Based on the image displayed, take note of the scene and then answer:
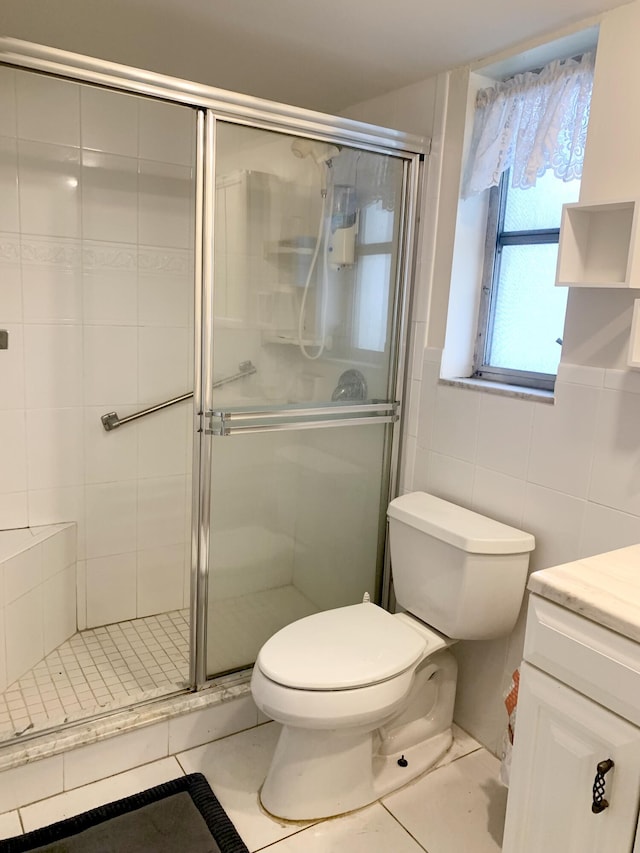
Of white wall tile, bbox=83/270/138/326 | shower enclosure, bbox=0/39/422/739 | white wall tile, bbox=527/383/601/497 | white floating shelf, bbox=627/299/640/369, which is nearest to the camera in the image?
white floating shelf, bbox=627/299/640/369

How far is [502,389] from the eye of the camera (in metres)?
1.95

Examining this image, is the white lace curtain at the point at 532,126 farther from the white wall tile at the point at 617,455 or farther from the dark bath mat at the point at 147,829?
the dark bath mat at the point at 147,829

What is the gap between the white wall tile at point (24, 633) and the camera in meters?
2.14

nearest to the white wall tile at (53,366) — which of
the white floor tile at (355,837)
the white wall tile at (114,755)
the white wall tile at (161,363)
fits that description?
the white wall tile at (161,363)

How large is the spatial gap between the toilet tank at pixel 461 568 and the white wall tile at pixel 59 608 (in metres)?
1.27

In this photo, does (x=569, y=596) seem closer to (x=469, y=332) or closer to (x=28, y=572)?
(x=469, y=332)

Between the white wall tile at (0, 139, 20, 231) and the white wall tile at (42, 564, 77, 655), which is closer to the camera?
the white wall tile at (0, 139, 20, 231)

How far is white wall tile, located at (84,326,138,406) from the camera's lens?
7.95 feet

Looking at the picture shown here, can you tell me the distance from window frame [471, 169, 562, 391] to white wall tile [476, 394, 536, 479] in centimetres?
14

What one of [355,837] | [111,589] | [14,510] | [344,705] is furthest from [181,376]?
[355,837]

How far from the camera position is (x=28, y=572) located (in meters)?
2.23

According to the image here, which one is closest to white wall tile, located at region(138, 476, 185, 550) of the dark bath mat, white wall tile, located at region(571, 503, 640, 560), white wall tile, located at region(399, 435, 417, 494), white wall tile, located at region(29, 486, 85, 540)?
white wall tile, located at region(29, 486, 85, 540)

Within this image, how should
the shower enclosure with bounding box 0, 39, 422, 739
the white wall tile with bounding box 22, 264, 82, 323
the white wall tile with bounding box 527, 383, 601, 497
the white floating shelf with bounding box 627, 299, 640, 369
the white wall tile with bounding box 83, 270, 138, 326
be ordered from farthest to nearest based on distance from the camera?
the white wall tile with bounding box 83, 270, 138, 326
the white wall tile with bounding box 22, 264, 82, 323
the shower enclosure with bounding box 0, 39, 422, 739
the white wall tile with bounding box 527, 383, 601, 497
the white floating shelf with bounding box 627, 299, 640, 369

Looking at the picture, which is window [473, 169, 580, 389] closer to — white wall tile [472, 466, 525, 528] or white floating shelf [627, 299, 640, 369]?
white wall tile [472, 466, 525, 528]
